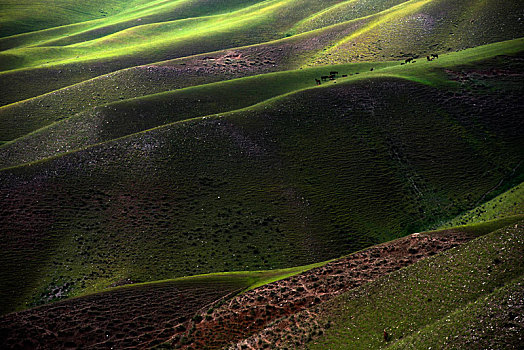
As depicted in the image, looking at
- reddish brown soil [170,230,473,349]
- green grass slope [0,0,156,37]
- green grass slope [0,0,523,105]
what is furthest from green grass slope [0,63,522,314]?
green grass slope [0,0,156,37]

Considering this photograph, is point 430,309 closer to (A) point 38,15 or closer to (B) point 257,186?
(B) point 257,186

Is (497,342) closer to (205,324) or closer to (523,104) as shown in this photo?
(205,324)

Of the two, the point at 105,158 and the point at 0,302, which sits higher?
the point at 105,158

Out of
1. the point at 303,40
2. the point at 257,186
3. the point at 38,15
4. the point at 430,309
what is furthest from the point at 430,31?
the point at 38,15

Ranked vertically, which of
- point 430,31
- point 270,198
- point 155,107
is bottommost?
point 270,198

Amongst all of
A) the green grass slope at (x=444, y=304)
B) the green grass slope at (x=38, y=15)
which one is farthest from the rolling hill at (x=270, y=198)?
the green grass slope at (x=38, y=15)

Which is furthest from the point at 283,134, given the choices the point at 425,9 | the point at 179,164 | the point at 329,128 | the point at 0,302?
the point at 425,9
